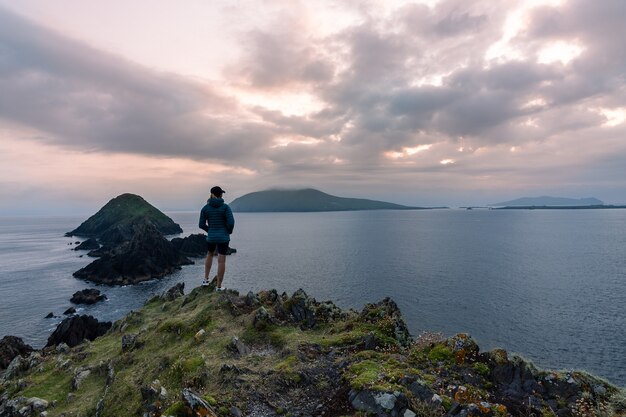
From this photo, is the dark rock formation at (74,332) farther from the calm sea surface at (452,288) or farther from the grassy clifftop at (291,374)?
the grassy clifftop at (291,374)

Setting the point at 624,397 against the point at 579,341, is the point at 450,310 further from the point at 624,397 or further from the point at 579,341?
the point at 624,397

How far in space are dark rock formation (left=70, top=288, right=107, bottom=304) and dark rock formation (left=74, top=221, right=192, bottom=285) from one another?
52.2 feet

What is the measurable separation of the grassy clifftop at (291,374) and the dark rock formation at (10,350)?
56.4ft

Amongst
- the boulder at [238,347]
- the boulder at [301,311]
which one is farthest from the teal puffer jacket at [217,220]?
the boulder at [301,311]

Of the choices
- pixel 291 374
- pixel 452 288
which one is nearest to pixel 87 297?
pixel 291 374

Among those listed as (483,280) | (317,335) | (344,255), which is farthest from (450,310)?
(344,255)

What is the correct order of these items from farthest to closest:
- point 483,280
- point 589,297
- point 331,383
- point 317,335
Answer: point 483,280 → point 589,297 → point 317,335 → point 331,383

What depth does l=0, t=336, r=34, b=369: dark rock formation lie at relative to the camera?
3206cm

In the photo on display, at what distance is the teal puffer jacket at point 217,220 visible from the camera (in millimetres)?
16562

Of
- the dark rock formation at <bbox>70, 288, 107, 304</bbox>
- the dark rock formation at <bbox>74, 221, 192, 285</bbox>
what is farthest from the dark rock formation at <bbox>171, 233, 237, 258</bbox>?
the dark rock formation at <bbox>70, 288, 107, 304</bbox>

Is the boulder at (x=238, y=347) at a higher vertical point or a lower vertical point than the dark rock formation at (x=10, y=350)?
higher

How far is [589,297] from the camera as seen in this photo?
5919 cm

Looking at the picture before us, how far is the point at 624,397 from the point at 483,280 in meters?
69.6

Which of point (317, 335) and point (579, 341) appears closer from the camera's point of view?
point (317, 335)
